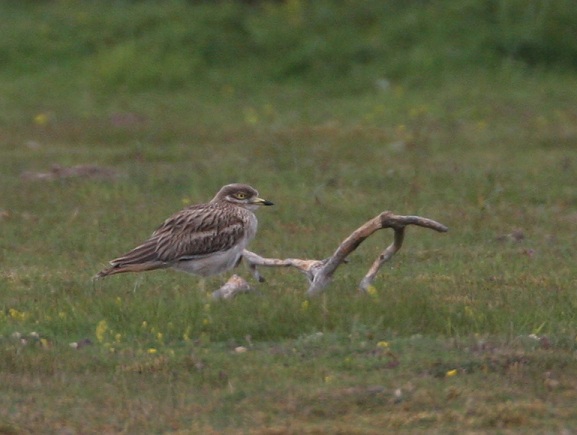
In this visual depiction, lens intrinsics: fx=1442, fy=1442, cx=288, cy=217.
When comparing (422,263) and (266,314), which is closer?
(266,314)

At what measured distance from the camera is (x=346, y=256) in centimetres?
988

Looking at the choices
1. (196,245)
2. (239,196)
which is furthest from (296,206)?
(196,245)

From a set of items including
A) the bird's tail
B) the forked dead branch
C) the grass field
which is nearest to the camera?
the grass field

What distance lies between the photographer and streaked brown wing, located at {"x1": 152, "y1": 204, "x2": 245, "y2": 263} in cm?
1073

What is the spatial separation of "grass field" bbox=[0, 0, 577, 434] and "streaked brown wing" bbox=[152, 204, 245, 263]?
30 cm

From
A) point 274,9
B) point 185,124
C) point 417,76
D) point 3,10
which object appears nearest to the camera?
point 185,124

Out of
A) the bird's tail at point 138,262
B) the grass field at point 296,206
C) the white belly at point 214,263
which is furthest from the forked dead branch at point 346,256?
the bird's tail at point 138,262

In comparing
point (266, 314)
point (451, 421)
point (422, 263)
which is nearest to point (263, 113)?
point (422, 263)

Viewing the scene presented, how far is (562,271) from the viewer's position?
11461 millimetres

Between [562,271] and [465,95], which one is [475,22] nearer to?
[465,95]

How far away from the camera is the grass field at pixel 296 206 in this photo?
8000 millimetres

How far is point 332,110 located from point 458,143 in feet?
10.4

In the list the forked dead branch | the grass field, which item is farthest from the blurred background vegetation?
the forked dead branch

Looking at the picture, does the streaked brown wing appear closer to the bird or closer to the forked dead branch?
the bird
